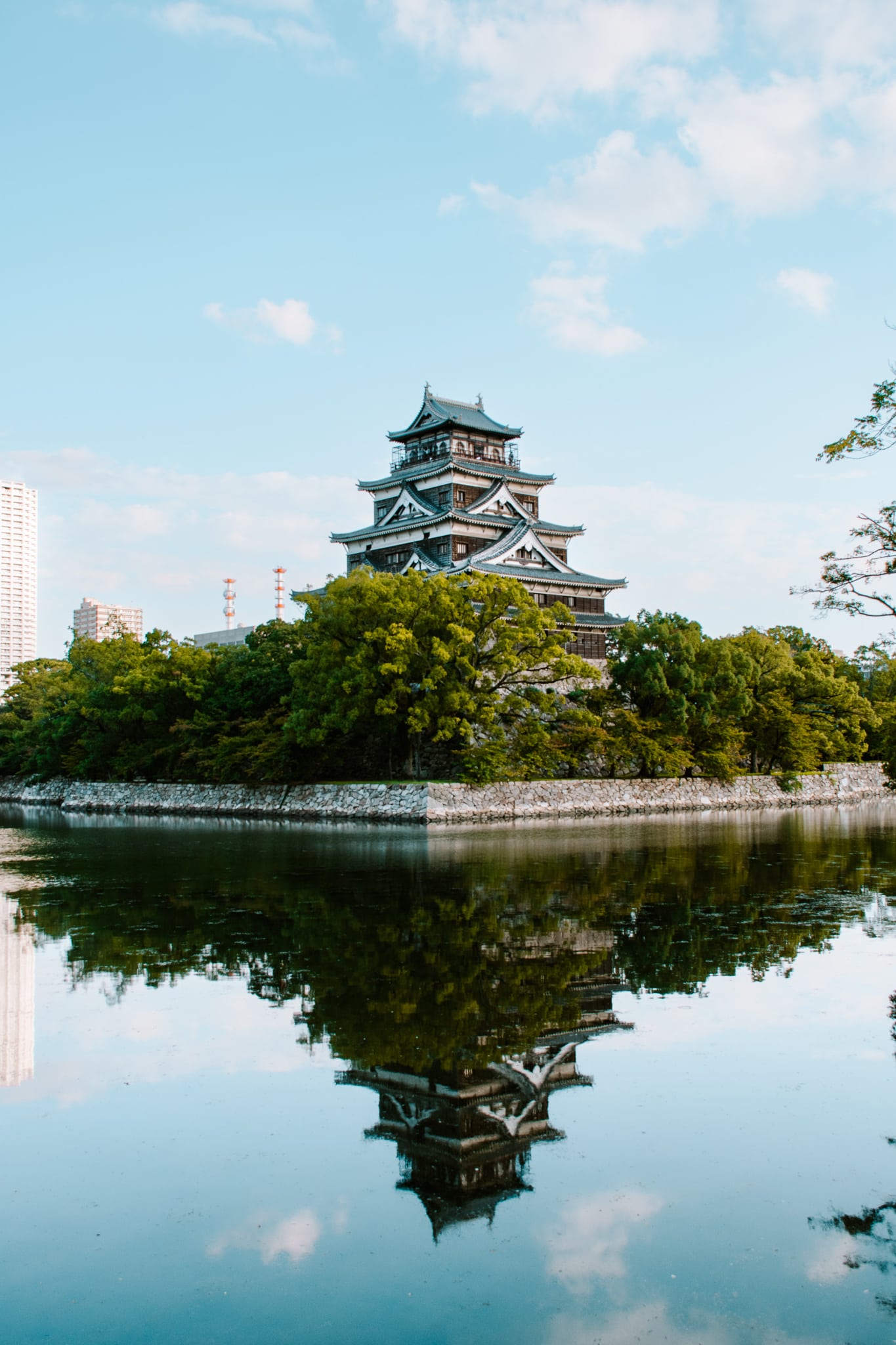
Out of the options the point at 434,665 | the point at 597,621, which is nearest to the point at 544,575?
the point at 597,621

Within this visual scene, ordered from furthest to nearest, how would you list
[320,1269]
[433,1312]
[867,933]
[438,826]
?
[438,826]
[867,933]
[320,1269]
[433,1312]

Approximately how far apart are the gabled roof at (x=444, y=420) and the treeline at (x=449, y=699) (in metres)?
9.24

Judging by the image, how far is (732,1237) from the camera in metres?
5.52

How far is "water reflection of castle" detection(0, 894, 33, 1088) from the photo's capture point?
856cm

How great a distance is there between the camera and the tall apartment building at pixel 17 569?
139 meters

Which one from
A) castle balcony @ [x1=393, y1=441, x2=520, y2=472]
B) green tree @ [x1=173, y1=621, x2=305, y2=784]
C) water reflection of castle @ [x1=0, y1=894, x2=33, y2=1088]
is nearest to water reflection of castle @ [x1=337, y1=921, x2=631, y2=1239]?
water reflection of castle @ [x1=0, y1=894, x2=33, y2=1088]

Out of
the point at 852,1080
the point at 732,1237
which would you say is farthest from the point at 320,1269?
the point at 852,1080

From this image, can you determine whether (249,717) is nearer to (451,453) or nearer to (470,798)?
(470,798)

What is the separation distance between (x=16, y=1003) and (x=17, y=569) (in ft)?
467

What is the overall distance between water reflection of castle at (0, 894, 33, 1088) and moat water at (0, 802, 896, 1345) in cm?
5

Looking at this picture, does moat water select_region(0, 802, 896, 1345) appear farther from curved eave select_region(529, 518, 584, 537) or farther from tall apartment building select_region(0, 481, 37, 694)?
tall apartment building select_region(0, 481, 37, 694)

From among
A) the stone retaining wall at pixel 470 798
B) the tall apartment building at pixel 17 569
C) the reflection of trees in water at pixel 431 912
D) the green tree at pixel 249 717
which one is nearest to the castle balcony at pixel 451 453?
the green tree at pixel 249 717

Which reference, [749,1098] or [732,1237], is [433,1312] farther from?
[749,1098]

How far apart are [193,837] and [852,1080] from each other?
80.3 ft
